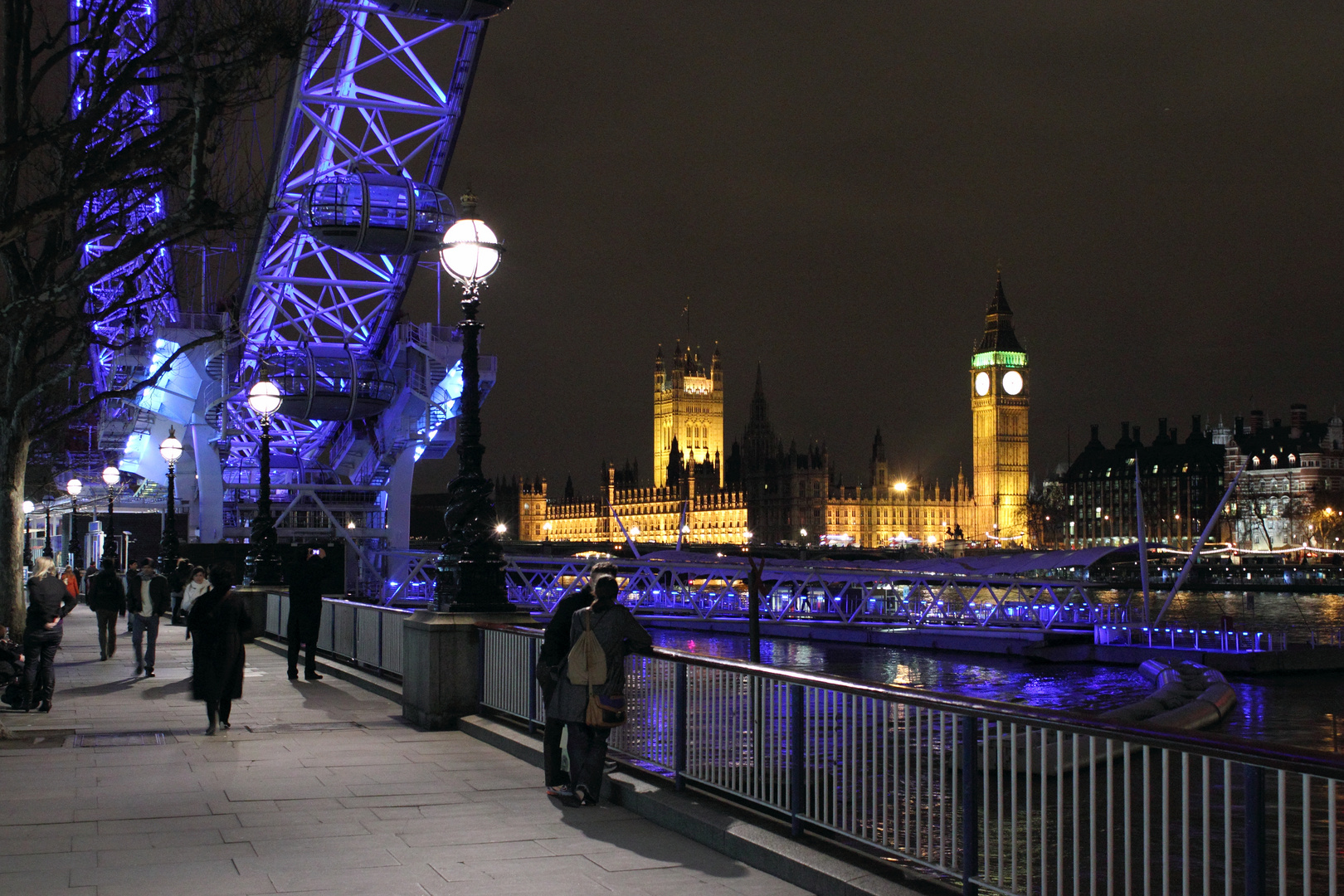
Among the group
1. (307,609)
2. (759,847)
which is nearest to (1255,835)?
(759,847)

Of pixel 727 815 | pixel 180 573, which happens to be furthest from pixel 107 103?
pixel 180 573

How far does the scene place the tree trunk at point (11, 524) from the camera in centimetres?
1828

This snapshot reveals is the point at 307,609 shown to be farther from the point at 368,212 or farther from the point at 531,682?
the point at 368,212

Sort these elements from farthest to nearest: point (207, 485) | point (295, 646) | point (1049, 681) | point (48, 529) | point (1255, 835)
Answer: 1. point (48, 529)
2. point (207, 485)
3. point (1049, 681)
4. point (295, 646)
5. point (1255, 835)

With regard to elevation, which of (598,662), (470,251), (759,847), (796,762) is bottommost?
(759,847)

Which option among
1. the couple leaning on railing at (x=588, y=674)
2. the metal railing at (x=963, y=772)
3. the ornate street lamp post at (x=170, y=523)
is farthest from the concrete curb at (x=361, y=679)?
the ornate street lamp post at (x=170, y=523)

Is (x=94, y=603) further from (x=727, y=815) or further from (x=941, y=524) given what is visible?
(x=941, y=524)

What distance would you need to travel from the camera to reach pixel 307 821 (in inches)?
315

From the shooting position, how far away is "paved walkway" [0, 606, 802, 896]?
6633 millimetres

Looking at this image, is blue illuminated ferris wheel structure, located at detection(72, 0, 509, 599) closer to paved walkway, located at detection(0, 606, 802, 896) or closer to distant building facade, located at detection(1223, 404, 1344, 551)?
paved walkway, located at detection(0, 606, 802, 896)

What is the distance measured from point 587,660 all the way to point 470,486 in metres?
4.06

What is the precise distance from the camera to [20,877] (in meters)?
6.60

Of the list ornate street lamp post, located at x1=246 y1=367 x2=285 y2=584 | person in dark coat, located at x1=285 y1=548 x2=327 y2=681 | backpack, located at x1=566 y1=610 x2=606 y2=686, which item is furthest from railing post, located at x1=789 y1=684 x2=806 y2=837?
ornate street lamp post, located at x1=246 y1=367 x2=285 y2=584

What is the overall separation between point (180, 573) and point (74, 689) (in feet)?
29.2
